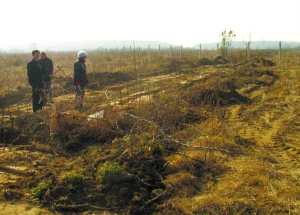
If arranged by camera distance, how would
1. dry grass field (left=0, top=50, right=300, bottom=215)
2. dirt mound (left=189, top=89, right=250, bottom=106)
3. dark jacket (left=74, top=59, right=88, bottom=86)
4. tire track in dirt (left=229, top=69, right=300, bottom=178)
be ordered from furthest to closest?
1. dirt mound (left=189, top=89, right=250, bottom=106)
2. dark jacket (left=74, top=59, right=88, bottom=86)
3. tire track in dirt (left=229, top=69, right=300, bottom=178)
4. dry grass field (left=0, top=50, right=300, bottom=215)

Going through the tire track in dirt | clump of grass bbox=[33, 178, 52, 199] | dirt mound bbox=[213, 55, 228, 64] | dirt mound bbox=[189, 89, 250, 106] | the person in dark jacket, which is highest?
dirt mound bbox=[213, 55, 228, 64]

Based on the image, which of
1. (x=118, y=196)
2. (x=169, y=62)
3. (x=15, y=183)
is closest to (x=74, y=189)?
(x=118, y=196)

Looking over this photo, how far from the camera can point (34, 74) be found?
7023mm

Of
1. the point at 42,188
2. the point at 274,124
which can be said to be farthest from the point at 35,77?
the point at 274,124

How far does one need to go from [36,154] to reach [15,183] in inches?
39.8

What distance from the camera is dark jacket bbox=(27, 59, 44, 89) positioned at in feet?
22.8

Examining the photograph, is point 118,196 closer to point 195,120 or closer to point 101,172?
point 101,172

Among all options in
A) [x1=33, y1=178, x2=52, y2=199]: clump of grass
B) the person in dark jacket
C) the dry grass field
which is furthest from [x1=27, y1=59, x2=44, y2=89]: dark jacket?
[x1=33, y1=178, x2=52, y2=199]: clump of grass

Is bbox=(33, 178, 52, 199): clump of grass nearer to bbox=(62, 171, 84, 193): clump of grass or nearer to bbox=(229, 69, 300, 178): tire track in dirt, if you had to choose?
bbox=(62, 171, 84, 193): clump of grass

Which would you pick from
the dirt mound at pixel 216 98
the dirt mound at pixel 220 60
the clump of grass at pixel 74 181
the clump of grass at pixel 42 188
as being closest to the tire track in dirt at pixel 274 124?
the dirt mound at pixel 216 98

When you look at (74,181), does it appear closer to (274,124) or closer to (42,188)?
(42,188)

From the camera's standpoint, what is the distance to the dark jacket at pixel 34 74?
22.8 feet

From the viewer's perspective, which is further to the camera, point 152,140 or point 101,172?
point 152,140

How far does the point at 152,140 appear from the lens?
4391mm
